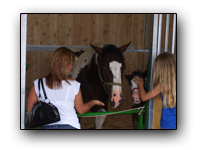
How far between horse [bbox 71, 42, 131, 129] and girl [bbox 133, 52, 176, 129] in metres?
0.36

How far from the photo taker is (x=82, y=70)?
299 cm

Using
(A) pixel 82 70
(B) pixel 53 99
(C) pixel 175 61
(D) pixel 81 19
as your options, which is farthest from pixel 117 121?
(B) pixel 53 99

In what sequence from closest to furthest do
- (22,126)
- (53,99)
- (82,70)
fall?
(53,99), (22,126), (82,70)

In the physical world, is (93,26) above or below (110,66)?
above

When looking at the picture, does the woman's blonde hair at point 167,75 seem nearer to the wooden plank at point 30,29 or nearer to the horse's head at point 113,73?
the horse's head at point 113,73

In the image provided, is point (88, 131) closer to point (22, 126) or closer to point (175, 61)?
point (22, 126)

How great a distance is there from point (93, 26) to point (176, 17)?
10.1ft

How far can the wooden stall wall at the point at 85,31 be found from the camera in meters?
4.78

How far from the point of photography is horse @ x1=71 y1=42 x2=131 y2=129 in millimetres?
2178

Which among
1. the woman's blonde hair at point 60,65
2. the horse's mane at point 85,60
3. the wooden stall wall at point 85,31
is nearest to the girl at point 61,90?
the woman's blonde hair at point 60,65

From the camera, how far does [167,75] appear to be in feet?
6.19

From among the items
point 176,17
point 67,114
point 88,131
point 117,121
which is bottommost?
point 117,121

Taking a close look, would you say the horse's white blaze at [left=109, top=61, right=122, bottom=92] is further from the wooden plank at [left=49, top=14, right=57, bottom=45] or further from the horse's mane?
the wooden plank at [left=49, top=14, right=57, bottom=45]

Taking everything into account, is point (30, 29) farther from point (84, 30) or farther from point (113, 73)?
point (113, 73)
